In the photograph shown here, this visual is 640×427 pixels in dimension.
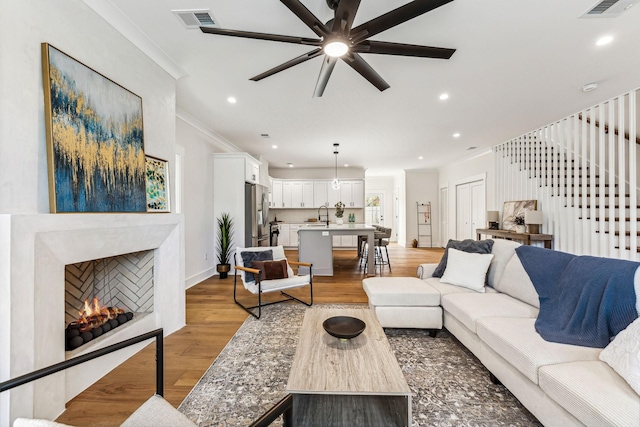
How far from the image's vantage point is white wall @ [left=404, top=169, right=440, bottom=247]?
30.8 feet

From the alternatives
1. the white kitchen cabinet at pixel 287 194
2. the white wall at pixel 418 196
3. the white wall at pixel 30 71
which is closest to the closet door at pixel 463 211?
the white wall at pixel 418 196

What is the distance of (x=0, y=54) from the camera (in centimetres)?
142

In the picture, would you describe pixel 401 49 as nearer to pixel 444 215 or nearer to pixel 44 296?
pixel 44 296

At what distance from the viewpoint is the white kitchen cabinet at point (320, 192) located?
8711 millimetres

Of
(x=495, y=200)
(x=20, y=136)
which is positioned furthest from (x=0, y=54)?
(x=495, y=200)

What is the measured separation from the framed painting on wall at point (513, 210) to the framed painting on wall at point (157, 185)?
563 centimetres

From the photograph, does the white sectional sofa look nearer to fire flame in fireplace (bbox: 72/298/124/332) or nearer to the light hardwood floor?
the light hardwood floor

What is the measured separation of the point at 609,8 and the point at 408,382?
10.3 ft

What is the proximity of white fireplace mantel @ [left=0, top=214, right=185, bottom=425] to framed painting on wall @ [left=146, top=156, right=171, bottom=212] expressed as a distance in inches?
14.8

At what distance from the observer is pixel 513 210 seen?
523cm

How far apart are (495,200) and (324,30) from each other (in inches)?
229

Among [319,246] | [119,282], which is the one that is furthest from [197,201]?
[319,246]

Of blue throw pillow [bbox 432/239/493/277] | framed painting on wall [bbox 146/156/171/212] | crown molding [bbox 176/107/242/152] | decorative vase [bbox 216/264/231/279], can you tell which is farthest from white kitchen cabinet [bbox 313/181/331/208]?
framed painting on wall [bbox 146/156/171/212]

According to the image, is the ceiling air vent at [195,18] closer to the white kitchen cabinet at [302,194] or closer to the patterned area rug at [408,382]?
the patterned area rug at [408,382]
